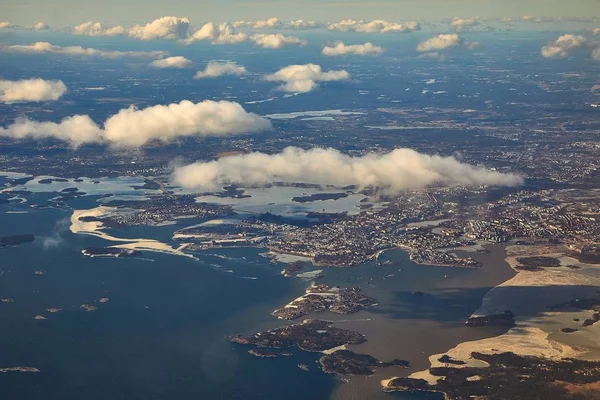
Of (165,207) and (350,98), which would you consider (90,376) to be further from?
(350,98)

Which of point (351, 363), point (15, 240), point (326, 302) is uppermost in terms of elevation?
point (15, 240)

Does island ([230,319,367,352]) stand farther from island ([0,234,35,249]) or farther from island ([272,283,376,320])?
island ([0,234,35,249])

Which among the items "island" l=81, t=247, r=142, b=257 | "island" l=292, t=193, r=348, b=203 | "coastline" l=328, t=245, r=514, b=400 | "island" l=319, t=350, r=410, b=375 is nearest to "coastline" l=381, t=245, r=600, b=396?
"coastline" l=328, t=245, r=514, b=400

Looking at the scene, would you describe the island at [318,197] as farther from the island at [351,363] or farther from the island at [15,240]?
the island at [351,363]

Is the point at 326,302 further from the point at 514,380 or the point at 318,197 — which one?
the point at 318,197

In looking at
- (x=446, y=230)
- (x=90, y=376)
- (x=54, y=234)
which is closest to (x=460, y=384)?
(x=90, y=376)

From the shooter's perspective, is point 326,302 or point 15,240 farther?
point 15,240

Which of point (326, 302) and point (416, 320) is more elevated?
point (326, 302)

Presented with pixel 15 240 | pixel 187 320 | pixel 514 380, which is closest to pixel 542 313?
pixel 514 380
